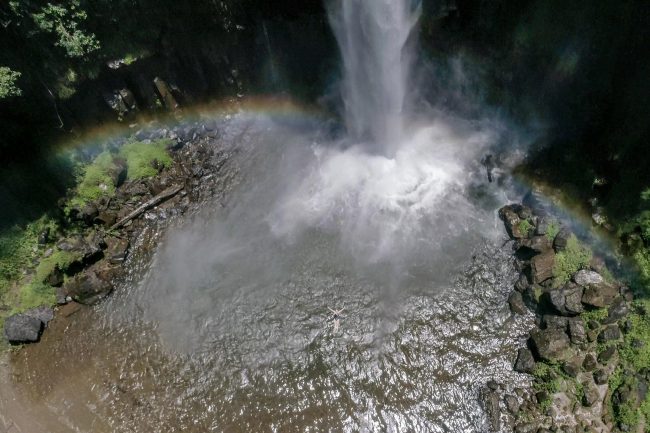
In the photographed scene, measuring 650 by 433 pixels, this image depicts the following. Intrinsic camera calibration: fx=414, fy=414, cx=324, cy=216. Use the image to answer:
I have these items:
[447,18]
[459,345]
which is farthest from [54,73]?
[459,345]

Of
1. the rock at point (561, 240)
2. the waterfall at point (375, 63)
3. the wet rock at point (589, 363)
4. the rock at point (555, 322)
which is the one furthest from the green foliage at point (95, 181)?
the wet rock at point (589, 363)

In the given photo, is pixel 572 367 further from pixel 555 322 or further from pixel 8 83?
pixel 8 83

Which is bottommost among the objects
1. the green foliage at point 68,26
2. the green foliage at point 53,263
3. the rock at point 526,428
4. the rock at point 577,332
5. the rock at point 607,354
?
the rock at point 526,428

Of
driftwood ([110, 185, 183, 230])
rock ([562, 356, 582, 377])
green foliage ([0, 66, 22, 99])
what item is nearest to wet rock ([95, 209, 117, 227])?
driftwood ([110, 185, 183, 230])

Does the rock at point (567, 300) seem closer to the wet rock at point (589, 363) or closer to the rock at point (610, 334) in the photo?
the rock at point (610, 334)

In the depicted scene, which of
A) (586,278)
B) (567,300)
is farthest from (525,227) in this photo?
(567,300)

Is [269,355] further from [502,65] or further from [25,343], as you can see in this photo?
[502,65]

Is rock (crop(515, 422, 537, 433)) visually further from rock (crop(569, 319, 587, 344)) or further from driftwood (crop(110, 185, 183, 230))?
driftwood (crop(110, 185, 183, 230))
